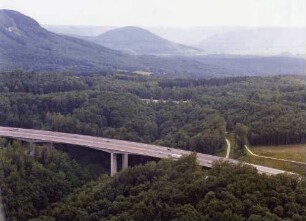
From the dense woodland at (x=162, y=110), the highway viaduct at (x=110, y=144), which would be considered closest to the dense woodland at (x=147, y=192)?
the highway viaduct at (x=110, y=144)

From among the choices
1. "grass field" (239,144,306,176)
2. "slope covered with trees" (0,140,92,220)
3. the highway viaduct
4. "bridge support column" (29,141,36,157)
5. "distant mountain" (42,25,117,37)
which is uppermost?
"distant mountain" (42,25,117,37)

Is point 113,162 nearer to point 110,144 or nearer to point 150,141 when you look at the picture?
point 110,144

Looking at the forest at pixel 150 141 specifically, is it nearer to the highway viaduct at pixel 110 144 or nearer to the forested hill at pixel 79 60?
the highway viaduct at pixel 110 144

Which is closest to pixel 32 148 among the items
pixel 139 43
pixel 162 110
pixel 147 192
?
pixel 147 192

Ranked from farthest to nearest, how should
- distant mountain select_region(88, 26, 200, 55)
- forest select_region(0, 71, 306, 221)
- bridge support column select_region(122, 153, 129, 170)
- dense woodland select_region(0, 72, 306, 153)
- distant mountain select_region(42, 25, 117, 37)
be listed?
distant mountain select_region(42, 25, 117, 37) < distant mountain select_region(88, 26, 200, 55) < dense woodland select_region(0, 72, 306, 153) < bridge support column select_region(122, 153, 129, 170) < forest select_region(0, 71, 306, 221)

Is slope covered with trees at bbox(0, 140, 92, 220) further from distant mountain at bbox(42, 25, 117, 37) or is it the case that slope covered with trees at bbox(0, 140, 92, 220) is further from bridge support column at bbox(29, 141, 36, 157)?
distant mountain at bbox(42, 25, 117, 37)

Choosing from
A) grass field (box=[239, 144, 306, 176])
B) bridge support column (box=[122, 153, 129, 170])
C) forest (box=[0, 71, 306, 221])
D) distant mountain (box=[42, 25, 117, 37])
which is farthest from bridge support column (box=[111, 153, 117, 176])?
distant mountain (box=[42, 25, 117, 37])
